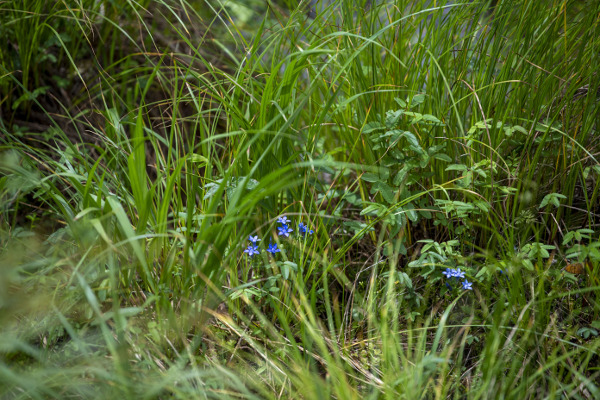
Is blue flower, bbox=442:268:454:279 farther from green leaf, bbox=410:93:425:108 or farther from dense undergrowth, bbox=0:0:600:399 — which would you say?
green leaf, bbox=410:93:425:108

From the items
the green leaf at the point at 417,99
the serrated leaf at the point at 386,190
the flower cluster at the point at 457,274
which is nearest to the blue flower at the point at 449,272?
the flower cluster at the point at 457,274

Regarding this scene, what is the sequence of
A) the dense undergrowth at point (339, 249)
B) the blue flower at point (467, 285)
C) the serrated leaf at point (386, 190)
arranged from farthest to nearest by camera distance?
the serrated leaf at point (386, 190), the blue flower at point (467, 285), the dense undergrowth at point (339, 249)

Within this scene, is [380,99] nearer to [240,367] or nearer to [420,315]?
[420,315]

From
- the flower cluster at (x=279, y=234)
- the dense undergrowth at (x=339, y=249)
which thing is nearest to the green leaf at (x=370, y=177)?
the dense undergrowth at (x=339, y=249)

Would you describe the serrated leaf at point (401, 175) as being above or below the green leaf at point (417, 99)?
below

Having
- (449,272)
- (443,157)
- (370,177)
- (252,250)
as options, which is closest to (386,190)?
(370,177)

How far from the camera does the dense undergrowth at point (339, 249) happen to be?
140 centimetres

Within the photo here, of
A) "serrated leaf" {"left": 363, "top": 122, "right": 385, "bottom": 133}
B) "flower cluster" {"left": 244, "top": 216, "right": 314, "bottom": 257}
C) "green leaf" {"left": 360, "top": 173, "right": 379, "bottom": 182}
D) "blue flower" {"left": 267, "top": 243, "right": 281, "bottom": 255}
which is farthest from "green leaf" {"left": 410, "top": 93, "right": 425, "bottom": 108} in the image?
"blue flower" {"left": 267, "top": 243, "right": 281, "bottom": 255}

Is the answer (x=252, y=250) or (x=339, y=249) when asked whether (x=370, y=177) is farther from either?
(x=252, y=250)

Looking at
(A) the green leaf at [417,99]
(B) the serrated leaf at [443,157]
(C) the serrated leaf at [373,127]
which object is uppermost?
(A) the green leaf at [417,99]

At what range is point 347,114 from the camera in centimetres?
208

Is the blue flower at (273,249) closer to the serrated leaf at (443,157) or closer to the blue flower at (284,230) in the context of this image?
the blue flower at (284,230)

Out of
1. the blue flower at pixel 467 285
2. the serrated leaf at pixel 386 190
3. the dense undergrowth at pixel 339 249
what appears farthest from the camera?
the serrated leaf at pixel 386 190

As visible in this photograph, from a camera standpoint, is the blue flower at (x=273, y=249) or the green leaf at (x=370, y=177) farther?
the green leaf at (x=370, y=177)
